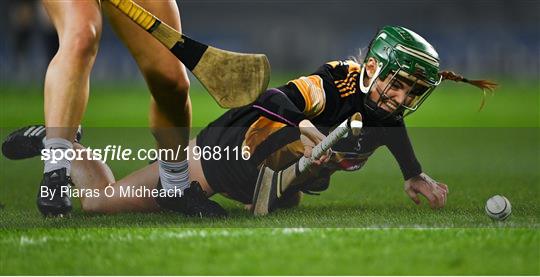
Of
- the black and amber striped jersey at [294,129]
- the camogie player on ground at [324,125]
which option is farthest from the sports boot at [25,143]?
the black and amber striped jersey at [294,129]

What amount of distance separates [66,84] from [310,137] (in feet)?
3.57

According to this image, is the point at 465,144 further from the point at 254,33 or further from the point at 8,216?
the point at 254,33

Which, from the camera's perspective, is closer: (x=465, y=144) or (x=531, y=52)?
(x=465, y=144)

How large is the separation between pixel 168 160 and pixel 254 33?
24.4 metres

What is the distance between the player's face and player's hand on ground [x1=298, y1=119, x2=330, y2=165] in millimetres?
345

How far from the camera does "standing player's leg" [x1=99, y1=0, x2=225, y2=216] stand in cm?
484

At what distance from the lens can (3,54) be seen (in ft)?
74.5

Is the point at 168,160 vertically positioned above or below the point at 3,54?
above

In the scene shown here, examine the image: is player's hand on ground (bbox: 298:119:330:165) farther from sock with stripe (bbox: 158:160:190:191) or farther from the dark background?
the dark background

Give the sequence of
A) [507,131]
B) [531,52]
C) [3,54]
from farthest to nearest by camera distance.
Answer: [531,52]
[3,54]
[507,131]

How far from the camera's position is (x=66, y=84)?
180 inches

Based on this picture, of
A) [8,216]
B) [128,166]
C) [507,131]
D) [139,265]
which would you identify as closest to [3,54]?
[507,131]

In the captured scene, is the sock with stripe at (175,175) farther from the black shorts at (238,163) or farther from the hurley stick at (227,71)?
the hurley stick at (227,71)

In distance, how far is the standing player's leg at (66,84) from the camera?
455 cm
